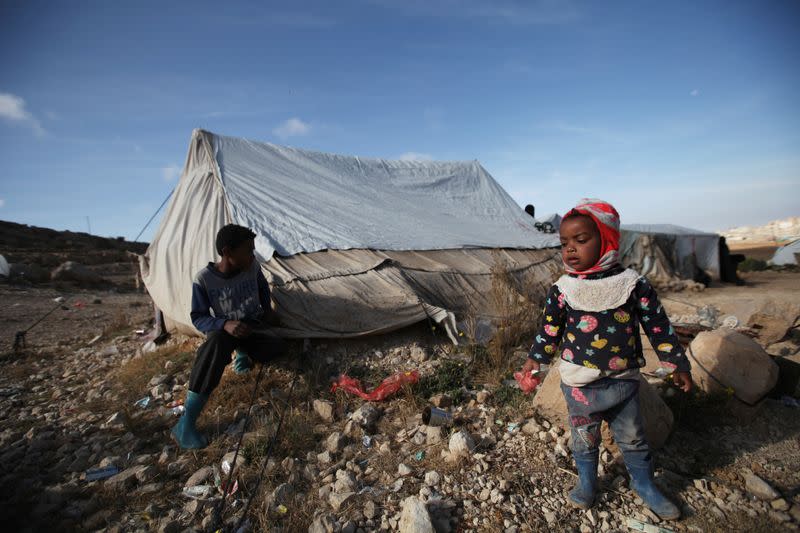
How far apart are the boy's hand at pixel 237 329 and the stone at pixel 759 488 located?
2893 mm

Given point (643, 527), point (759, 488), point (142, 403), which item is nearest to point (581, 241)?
point (643, 527)

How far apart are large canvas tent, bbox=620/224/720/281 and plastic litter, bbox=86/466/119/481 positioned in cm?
1082

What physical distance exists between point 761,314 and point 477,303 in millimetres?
2722

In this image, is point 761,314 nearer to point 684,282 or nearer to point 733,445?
point 733,445

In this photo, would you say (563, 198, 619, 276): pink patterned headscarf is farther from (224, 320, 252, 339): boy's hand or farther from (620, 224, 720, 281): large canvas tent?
(620, 224, 720, 281): large canvas tent

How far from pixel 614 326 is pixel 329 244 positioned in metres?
3.22

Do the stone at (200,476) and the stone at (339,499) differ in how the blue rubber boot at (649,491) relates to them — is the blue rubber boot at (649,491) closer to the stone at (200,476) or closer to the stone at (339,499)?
the stone at (339,499)

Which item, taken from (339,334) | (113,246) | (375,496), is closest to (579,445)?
(375,496)

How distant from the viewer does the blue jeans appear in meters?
1.83

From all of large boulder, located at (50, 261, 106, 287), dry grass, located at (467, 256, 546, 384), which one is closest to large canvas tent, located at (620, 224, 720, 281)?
dry grass, located at (467, 256, 546, 384)

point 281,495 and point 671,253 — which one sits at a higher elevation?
point 671,253

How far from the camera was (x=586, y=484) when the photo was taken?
1.93m

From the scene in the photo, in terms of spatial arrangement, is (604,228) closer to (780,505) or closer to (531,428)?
(531,428)

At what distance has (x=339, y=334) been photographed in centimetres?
366
